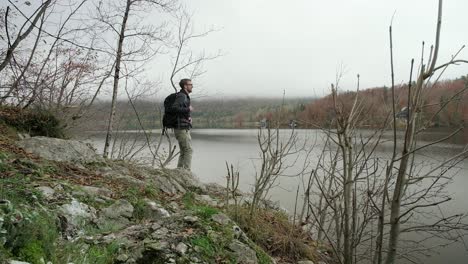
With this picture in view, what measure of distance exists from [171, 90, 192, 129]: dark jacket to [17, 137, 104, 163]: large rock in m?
1.77

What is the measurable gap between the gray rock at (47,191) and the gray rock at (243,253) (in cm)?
187

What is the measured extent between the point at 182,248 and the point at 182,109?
172 inches

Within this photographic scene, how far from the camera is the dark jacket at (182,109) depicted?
7.02m

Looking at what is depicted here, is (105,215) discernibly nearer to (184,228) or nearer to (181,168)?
(184,228)

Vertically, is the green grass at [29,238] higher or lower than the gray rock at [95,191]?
higher

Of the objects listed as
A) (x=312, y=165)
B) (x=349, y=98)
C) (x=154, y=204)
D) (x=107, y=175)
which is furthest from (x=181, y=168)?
(x=312, y=165)

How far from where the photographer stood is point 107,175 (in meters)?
5.47

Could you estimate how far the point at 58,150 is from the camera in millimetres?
5691

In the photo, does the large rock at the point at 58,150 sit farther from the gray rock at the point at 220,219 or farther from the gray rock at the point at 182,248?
the gray rock at the point at 182,248

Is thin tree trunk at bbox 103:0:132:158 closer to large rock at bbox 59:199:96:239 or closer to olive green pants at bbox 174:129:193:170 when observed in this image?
olive green pants at bbox 174:129:193:170

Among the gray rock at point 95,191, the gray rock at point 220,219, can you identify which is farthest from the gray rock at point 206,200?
the gray rock at point 220,219

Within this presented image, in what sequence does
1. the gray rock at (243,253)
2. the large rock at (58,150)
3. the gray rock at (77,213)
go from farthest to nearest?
1. the large rock at (58,150)
2. the gray rock at (243,253)
3. the gray rock at (77,213)

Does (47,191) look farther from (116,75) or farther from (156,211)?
(116,75)

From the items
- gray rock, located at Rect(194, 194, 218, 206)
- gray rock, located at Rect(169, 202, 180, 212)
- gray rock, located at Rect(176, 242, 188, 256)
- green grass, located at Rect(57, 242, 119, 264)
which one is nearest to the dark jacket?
gray rock, located at Rect(194, 194, 218, 206)
